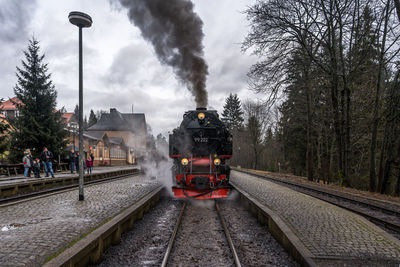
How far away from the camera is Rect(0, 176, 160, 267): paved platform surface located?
378 cm

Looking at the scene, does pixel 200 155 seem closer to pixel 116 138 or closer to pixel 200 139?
pixel 200 139

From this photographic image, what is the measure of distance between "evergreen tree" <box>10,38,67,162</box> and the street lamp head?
1508 centimetres

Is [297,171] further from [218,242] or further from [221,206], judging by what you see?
[218,242]

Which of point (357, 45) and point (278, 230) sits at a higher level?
point (357, 45)

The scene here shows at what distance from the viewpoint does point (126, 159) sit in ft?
174

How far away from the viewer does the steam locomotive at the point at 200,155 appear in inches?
341

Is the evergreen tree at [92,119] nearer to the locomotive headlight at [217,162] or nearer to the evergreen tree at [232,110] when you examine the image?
the evergreen tree at [232,110]

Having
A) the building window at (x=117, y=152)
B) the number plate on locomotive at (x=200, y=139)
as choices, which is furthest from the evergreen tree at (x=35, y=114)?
the building window at (x=117, y=152)

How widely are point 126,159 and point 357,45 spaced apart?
46.8m

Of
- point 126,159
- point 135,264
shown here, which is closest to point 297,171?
point 135,264

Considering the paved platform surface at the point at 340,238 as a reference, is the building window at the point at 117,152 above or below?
above

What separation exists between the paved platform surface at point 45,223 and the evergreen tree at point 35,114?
1394 cm

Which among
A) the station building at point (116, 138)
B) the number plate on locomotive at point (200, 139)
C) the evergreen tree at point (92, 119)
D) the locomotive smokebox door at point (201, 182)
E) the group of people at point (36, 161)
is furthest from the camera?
the evergreen tree at point (92, 119)

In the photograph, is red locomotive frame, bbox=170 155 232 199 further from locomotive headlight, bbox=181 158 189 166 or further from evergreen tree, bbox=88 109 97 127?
evergreen tree, bbox=88 109 97 127
